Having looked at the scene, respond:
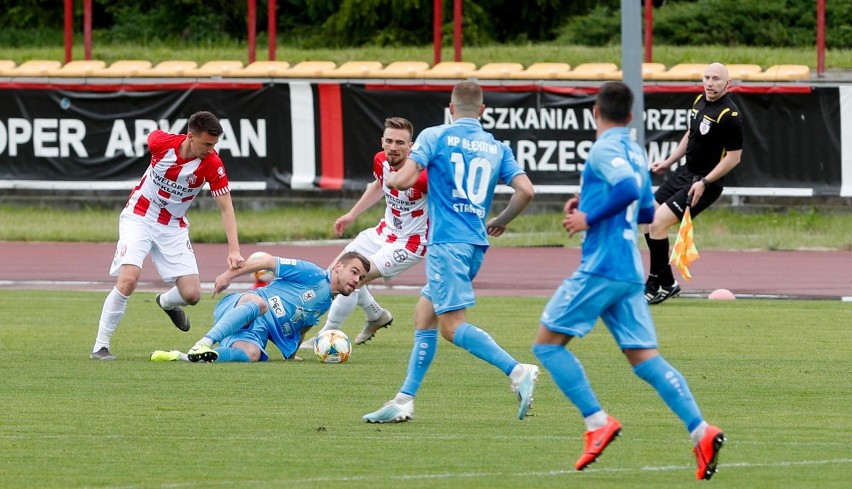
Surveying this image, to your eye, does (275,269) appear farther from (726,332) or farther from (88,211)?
(88,211)

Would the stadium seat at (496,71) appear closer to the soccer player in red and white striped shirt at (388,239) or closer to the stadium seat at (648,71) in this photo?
the stadium seat at (648,71)

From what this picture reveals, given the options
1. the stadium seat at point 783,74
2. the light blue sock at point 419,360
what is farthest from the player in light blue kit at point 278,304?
the stadium seat at point 783,74

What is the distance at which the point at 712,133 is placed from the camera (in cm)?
1476

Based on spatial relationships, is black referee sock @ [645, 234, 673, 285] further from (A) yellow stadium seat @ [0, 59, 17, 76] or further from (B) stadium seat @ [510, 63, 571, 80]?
(A) yellow stadium seat @ [0, 59, 17, 76]

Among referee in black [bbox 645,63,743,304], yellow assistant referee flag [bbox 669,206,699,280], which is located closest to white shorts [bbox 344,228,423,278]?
referee in black [bbox 645,63,743,304]

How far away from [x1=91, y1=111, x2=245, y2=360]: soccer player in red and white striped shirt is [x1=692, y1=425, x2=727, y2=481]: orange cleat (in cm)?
488

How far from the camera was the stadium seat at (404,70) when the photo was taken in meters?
26.4

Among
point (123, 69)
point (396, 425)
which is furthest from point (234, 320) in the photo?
point (123, 69)

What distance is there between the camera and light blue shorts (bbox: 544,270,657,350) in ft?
22.9

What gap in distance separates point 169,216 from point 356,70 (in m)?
15.6

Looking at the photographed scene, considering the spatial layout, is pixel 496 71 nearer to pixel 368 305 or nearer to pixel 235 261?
pixel 368 305

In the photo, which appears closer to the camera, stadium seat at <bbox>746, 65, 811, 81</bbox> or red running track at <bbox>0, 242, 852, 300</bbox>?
red running track at <bbox>0, 242, 852, 300</bbox>

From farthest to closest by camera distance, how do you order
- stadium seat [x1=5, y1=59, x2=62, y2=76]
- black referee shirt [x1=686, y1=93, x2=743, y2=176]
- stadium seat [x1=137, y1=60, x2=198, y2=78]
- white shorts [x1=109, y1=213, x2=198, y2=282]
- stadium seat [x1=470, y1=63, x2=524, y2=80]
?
stadium seat [x1=5, y1=59, x2=62, y2=76]
stadium seat [x1=137, y1=60, x2=198, y2=78]
stadium seat [x1=470, y1=63, x2=524, y2=80]
black referee shirt [x1=686, y1=93, x2=743, y2=176]
white shorts [x1=109, y1=213, x2=198, y2=282]

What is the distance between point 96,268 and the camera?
773 inches
